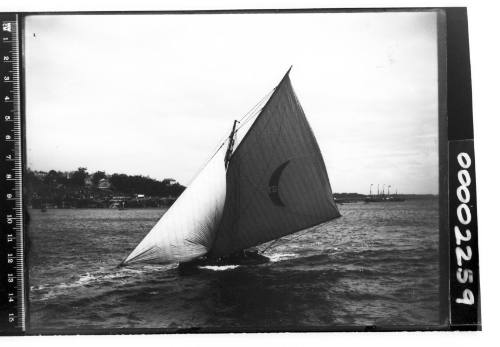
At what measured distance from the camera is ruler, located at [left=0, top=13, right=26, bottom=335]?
2.80m

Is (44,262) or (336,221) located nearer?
(44,262)

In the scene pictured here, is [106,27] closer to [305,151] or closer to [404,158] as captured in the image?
[305,151]

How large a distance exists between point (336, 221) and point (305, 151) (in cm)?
64

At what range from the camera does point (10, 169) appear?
280 cm

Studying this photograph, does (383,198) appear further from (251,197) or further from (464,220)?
(251,197)

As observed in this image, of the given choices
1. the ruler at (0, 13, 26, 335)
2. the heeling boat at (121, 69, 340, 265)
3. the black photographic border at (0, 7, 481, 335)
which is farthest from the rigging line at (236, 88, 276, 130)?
the ruler at (0, 13, 26, 335)

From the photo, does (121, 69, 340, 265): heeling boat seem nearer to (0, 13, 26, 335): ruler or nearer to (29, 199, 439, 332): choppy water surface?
(29, 199, 439, 332): choppy water surface

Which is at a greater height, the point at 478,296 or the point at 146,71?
the point at 146,71

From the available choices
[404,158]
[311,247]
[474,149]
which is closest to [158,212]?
[311,247]

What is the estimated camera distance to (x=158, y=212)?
2.96 metres

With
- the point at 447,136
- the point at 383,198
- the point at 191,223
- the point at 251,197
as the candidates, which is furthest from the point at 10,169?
the point at 447,136

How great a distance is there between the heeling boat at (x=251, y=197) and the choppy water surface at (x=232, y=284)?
0.53ft

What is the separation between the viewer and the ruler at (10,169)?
110 inches

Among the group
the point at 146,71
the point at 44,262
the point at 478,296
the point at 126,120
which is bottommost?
the point at 478,296
